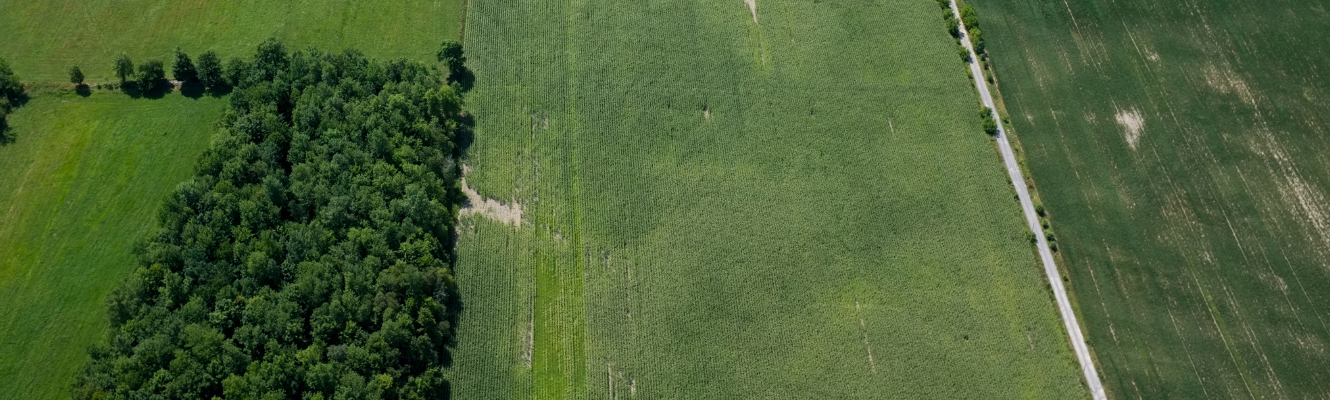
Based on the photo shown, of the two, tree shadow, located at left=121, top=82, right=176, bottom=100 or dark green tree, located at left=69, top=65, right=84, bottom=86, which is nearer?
dark green tree, located at left=69, top=65, right=84, bottom=86

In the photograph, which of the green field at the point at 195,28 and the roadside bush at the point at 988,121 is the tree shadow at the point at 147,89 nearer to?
the green field at the point at 195,28

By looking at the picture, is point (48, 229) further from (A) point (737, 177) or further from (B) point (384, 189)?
(A) point (737, 177)

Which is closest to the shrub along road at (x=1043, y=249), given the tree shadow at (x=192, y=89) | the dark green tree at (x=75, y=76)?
the tree shadow at (x=192, y=89)

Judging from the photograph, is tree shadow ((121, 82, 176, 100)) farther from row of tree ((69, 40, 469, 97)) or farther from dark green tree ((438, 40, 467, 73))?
dark green tree ((438, 40, 467, 73))

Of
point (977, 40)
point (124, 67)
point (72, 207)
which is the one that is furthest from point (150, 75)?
point (977, 40)

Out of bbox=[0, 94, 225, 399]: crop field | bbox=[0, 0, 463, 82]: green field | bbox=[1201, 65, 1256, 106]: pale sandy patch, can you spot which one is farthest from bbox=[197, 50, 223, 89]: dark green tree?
bbox=[1201, 65, 1256, 106]: pale sandy patch

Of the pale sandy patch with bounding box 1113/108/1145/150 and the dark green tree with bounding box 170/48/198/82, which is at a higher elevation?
the dark green tree with bounding box 170/48/198/82

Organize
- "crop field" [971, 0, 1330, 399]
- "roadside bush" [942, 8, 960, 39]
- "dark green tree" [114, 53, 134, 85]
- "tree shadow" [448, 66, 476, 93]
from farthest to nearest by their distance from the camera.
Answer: "roadside bush" [942, 8, 960, 39]
"tree shadow" [448, 66, 476, 93]
"dark green tree" [114, 53, 134, 85]
"crop field" [971, 0, 1330, 399]
